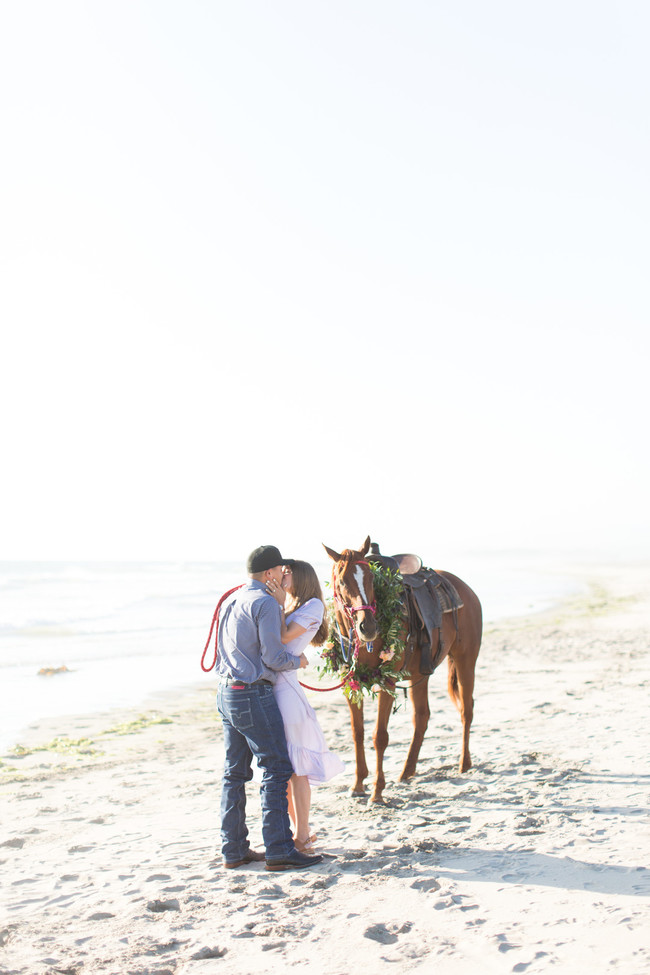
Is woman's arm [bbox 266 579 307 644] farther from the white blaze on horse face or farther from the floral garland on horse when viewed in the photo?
the floral garland on horse

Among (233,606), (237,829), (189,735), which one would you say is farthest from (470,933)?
(189,735)

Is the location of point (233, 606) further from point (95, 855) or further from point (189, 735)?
point (189, 735)

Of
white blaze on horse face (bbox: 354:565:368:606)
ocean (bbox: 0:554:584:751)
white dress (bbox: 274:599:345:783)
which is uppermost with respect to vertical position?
white blaze on horse face (bbox: 354:565:368:606)

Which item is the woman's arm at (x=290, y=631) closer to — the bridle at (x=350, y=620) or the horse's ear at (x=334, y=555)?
the bridle at (x=350, y=620)

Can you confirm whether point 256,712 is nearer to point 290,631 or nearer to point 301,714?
point 301,714

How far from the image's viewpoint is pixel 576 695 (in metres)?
10.4

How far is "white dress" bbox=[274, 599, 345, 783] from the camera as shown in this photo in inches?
200

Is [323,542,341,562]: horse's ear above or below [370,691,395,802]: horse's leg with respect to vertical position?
above

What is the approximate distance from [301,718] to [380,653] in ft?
5.43

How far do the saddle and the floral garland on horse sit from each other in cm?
29

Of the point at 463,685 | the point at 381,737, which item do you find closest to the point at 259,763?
the point at 381,737

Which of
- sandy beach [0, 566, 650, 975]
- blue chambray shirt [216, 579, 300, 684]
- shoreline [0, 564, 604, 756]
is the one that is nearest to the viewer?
sandy beach [0, 566, 650, 975]

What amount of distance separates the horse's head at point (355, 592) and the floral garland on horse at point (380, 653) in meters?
0.21

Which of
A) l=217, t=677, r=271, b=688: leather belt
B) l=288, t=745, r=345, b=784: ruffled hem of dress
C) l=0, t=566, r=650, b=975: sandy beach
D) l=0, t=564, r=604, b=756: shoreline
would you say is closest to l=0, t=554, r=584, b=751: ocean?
l=0, t=564, r=604, b=756: shoreline
